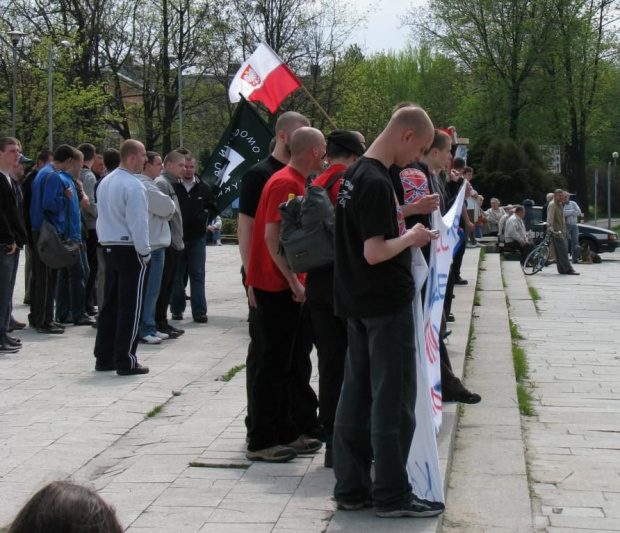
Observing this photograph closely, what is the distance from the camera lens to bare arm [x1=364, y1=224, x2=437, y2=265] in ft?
13.9

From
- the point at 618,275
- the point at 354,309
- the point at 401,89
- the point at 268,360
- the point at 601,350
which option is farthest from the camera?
the point at 401,89

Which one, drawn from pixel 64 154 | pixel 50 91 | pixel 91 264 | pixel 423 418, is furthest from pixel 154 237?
pixel 50 91

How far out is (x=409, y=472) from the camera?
15.1 ft

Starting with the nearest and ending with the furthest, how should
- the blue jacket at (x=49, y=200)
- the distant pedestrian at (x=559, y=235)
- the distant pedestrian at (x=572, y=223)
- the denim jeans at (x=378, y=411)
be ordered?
the denim jeans at (x=378, y=411) → the blue jacket at (x=49, y=200) → the distant pedestrian at (x=559, y=235) → the distant pedestrian at (x=572, y=223)

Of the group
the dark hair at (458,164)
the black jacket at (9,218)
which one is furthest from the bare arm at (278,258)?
the dark hair at (458,164)

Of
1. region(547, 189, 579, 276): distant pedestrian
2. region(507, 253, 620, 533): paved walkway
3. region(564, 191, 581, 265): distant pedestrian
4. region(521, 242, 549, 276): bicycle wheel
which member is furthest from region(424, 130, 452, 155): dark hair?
region(564, 191, 581, 265): distant pedestrian

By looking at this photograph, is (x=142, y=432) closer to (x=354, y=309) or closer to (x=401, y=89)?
(x=354, y=309)

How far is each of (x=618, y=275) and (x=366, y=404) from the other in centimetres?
1898

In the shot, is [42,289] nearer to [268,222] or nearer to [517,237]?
[268,222]

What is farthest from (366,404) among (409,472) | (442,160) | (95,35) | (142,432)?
(95,35)

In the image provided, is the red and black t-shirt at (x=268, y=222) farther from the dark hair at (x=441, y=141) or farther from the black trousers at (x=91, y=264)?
the black trousers at (x=91, y=264)

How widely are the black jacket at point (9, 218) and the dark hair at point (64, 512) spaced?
773cm

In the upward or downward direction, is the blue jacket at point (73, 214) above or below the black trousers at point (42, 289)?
above

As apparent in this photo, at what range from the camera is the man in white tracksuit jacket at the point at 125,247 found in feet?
26.6
